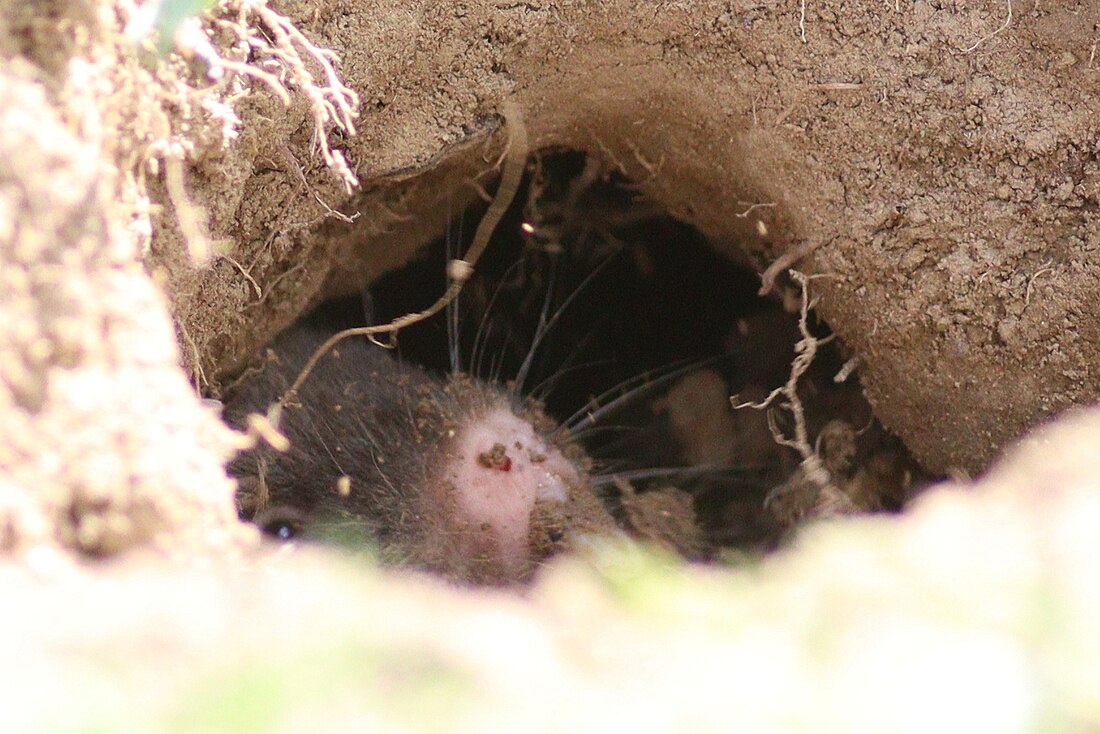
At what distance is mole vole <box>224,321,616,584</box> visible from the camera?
244 centimetres

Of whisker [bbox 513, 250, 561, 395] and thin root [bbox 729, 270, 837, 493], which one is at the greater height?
thin root [bbox 729, 270, 837, 493]

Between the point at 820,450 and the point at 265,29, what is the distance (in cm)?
192

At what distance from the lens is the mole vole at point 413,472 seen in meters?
2.44

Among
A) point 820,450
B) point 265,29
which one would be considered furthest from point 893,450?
point 265,29

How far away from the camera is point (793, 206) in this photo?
2.44 meters

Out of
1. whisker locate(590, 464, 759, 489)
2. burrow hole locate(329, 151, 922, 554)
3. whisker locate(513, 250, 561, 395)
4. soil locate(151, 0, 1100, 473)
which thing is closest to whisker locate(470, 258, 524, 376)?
burrow hole locate(329, 151, 922, 554)

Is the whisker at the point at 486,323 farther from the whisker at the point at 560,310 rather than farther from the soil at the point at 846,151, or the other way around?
the soil at the point at 846,151

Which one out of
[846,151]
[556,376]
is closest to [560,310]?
A: [556,376]

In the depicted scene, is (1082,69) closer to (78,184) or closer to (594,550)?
(594,550)

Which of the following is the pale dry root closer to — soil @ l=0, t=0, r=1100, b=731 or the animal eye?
soil @ l=0, t=0, r=1100, b=731

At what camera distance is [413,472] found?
2588 mm

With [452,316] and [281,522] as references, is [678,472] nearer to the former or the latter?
[452,316]

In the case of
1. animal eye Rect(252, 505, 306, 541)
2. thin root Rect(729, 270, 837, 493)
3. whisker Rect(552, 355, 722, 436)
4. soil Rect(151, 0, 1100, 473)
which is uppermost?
soil Rect(151, 0, 1100, 473)

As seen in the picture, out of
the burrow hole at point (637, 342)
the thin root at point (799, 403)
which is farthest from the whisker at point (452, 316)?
the thin root at point (799, 403)
